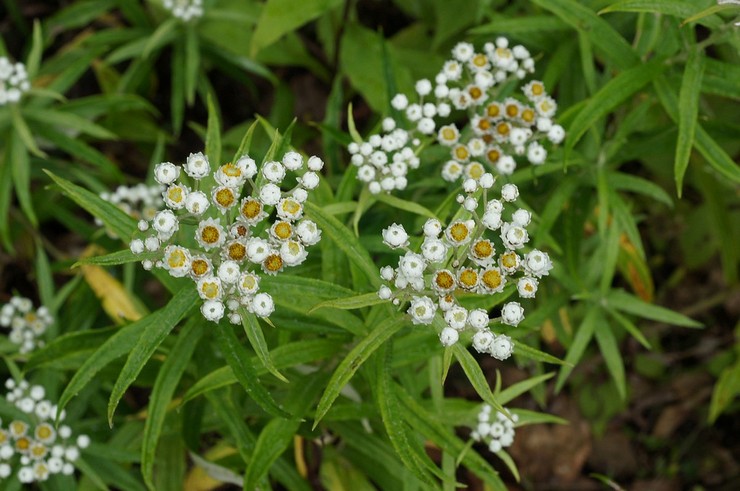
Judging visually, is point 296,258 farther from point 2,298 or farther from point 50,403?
point 2,298

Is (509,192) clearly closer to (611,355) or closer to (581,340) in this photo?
(581,340)

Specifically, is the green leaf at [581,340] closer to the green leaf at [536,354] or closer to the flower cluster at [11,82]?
the green leaf at [536,354]

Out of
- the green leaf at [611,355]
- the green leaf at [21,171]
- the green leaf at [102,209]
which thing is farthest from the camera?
the green leaf at [21,171]

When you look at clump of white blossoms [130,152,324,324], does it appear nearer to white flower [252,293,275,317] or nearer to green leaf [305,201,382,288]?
white flower [252,293,275,317]

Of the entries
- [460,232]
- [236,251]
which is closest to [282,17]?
[236,251]

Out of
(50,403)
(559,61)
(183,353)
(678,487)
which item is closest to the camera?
(183,353)

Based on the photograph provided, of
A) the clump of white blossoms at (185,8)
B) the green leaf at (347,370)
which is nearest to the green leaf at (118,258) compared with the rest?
the green leaf at (347,370)

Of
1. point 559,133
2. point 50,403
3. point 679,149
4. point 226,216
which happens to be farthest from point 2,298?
point 679,149
